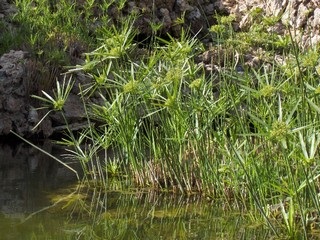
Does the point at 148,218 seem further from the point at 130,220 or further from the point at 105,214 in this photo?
the point at 105,214

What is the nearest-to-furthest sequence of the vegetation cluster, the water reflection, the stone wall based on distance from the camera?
the vegetation cluster < the water reflection < the stone wall

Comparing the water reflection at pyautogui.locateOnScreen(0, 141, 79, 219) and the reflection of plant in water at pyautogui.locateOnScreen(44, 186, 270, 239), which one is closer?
the reflection of plant in water at pyautogui.locateOnScreen(44, 186, 270, 239)

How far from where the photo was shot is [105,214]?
3855mm

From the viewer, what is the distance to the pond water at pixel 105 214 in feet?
11.4

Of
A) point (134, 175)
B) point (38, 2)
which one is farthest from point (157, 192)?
point (38, 2)

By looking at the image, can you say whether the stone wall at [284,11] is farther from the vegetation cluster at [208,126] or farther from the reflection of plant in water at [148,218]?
the reflection of plant in water at [148,218]

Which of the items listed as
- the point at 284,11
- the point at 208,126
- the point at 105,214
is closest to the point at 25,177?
the point at 105,214

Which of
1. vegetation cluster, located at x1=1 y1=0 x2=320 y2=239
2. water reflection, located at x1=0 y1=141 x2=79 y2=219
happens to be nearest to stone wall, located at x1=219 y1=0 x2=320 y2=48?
water reflection, located at x1=0 y1=141 x2=79 y2=219

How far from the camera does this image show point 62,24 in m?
8.41

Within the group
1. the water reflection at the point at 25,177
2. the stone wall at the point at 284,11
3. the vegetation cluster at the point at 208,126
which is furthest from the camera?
the stone wall at the point at 284,11

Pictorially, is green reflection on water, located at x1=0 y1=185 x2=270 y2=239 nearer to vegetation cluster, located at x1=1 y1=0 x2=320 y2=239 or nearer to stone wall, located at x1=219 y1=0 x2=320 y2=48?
vegetation cluster, located at x1=1 y1=0 x2=320 y2=239

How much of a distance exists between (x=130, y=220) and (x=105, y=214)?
0.59 feet

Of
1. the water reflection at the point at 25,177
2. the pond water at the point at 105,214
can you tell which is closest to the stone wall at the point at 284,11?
the water reflection at the point at 25,177

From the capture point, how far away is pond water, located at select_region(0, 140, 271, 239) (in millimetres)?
3471
